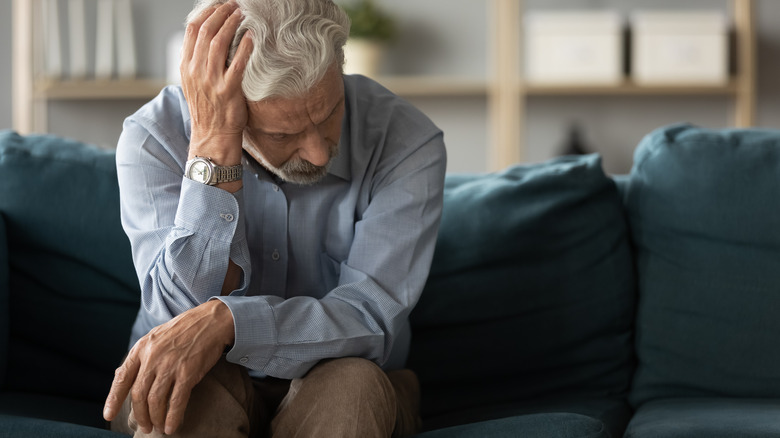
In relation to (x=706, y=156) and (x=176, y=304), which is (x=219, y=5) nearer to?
(x=176, y=304)

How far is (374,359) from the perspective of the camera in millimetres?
1248

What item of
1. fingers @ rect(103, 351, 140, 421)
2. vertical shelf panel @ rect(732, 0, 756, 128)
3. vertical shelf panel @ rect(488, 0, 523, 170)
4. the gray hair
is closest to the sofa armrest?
fingers @ rect(103, 351, 140, 421)

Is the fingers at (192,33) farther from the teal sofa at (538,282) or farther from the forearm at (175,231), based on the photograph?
the teal sofa at (538,282)

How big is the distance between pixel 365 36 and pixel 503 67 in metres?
0.57

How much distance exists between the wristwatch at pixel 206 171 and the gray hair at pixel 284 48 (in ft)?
0.36

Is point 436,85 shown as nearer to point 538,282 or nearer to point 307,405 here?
point 538,282

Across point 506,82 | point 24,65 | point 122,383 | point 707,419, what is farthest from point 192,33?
point 24,65

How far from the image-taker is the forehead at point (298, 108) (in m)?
1.19

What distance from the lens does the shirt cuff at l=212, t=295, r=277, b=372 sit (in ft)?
3.74

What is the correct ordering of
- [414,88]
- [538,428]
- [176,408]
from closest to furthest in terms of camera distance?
1. [176,408]
2. [538,428]
3. [414,88]

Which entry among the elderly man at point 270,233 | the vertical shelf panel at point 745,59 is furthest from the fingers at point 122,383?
the vertical shelf panel at point 745,59

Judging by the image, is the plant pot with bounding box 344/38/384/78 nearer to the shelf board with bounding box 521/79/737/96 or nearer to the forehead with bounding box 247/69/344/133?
the shelf board with bounding box 521/79/737/96

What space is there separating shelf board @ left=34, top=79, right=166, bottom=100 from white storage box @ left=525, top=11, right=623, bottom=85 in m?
1.50

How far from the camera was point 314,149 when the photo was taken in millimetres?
1235
